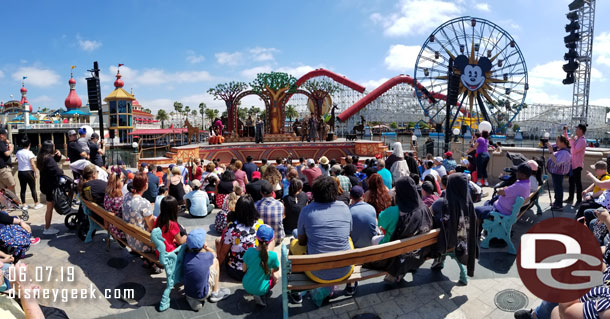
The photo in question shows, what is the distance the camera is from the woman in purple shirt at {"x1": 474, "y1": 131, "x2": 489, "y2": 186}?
872 cm

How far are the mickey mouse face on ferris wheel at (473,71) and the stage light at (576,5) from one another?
6828mm

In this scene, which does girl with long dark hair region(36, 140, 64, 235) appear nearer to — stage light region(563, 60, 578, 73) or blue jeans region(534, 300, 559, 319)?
blue jeans region(534, 300, 559, 319)

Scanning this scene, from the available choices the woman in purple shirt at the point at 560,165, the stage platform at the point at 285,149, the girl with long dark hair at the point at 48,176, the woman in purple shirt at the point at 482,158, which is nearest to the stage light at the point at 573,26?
the stage platform at the point at 285,149

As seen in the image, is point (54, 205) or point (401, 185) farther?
point (54, 205)

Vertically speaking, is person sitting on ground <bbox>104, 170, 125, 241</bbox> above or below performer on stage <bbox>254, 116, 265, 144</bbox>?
below

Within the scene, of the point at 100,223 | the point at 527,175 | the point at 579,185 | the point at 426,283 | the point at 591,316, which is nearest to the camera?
the point at 591,316

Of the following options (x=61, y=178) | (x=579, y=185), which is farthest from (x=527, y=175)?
(x=61, y=178)

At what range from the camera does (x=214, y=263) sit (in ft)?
11.5

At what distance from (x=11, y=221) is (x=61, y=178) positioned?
174cm

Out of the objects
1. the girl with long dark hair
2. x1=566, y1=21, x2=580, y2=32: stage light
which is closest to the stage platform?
x1=566, y1=21, x2=580, y2=32: stage light

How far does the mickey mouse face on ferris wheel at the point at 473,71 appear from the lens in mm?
29062

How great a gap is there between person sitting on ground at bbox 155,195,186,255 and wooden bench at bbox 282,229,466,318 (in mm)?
1497

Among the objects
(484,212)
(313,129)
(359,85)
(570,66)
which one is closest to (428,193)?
(484,212)

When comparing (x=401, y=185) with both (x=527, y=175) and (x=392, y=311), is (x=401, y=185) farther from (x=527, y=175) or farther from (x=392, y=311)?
(x=527, y=175)
